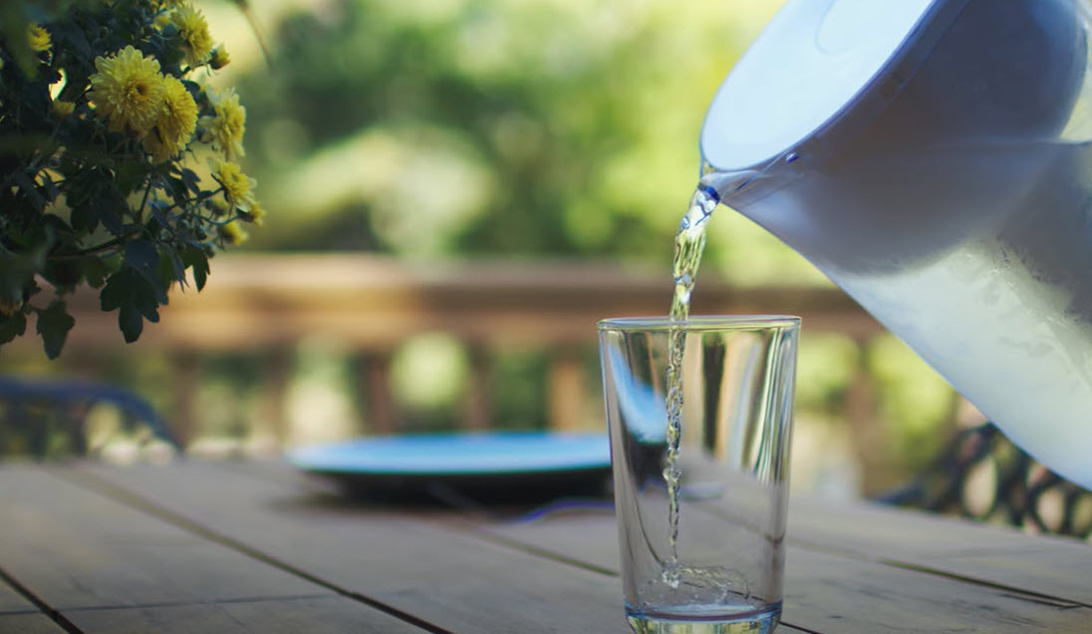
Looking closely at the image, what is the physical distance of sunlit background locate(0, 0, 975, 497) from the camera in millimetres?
6094

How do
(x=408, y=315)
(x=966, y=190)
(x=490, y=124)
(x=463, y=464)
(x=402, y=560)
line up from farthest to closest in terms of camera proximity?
1. (x=490, y=124)
2. (x=408, y=315)
3. (x=463, y=464)
4. (x=402, y=560)
5. (x=966, y=190)

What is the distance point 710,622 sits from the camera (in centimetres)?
50

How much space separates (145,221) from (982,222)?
393 millimetres

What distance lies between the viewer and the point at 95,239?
0.63 meters

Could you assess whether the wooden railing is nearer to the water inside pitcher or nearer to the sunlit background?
the water inside pitcher

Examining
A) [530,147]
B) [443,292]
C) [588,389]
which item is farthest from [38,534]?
[530,147]

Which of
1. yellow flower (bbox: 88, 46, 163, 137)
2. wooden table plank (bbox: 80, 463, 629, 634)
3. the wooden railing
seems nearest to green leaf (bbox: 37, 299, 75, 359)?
yellow flower (bbox: 88, 46, 163, 137)

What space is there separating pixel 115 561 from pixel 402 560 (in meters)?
0.19

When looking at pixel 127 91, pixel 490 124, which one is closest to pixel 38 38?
pixel 127 91

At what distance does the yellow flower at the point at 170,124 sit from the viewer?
562 mm

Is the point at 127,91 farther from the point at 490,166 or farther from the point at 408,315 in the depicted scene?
the point at 490,166

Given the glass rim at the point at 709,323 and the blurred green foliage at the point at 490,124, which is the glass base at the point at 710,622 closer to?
the glass rim at the point at 709,323

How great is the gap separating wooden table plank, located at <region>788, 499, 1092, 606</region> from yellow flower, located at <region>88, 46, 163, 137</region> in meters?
0.53

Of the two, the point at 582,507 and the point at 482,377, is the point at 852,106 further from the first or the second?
the point at 482,377
